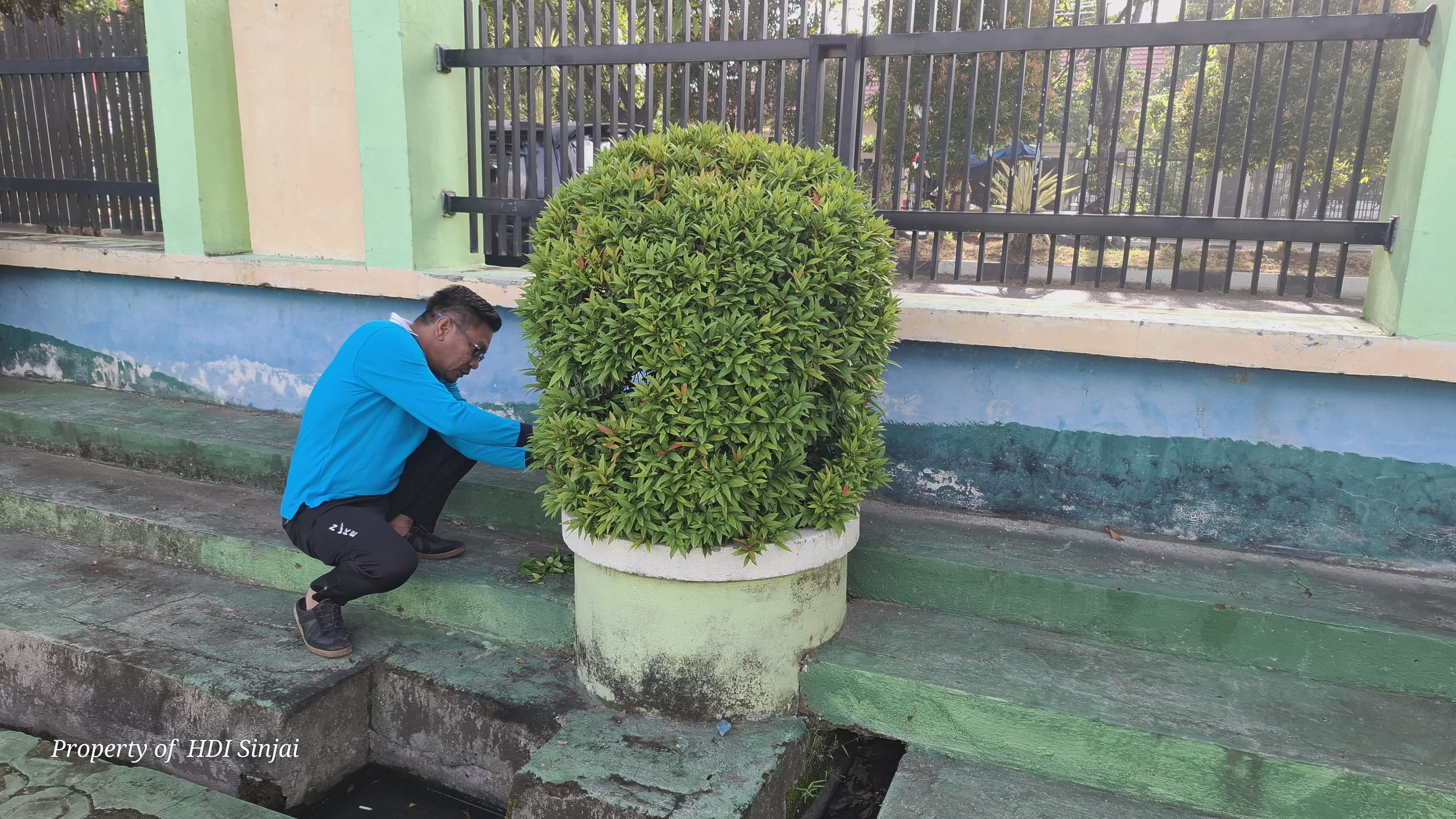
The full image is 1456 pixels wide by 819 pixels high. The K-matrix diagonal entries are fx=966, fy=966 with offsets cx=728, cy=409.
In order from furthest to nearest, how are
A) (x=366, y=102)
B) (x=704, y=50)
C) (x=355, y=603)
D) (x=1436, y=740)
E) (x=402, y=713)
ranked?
(x=366, y=102), (x=704, y=50), (x=355, y=603), (x=402, y=713), (x=1436, y=740)

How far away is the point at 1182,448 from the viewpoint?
11.7ft

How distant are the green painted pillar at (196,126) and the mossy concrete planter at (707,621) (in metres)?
3.70

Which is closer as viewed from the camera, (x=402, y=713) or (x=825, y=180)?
(x=825, y=180)

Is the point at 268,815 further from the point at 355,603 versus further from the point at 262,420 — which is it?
the point at 262,420

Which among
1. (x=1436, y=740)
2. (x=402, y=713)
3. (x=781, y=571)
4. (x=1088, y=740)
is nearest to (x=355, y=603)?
(x=402, y=713)

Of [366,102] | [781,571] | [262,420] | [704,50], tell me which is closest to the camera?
[781,571]

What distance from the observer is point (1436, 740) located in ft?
8.66

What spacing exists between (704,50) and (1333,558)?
10.2 ft

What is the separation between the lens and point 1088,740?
2.68 m

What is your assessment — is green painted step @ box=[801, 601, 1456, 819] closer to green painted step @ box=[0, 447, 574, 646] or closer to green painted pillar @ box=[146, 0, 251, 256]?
green painted step @ box=[0, 447, 574, 646]

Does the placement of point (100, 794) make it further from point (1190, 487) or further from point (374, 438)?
point (1190, 487)

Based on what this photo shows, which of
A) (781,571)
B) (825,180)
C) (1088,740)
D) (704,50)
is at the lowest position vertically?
(1088,740)

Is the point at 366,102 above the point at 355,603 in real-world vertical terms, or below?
above

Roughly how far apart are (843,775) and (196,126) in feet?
15.6
